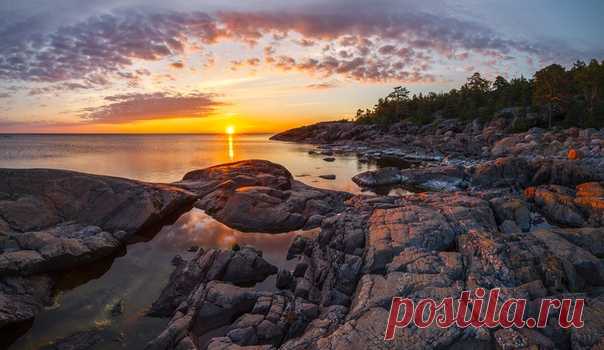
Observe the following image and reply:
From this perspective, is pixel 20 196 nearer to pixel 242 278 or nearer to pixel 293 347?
pixel 242 278

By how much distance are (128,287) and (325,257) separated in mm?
9313

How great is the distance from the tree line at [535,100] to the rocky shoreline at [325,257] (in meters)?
53.9

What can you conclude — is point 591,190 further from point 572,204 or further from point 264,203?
point 264,203

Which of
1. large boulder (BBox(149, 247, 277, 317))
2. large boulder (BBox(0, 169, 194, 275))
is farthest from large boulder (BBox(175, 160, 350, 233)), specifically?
large boulder (BBox(149, 247, 277, 317))

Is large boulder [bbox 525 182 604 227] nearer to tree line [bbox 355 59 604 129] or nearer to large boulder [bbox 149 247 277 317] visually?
large boulder [bbox 149 247 277 317]

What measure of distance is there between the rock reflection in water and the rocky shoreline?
2.44ft

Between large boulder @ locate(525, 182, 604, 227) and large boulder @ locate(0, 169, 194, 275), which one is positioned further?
large boulder @ locate(525, 182, 604, 227)

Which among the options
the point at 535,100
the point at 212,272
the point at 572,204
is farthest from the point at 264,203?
the point at 535,100

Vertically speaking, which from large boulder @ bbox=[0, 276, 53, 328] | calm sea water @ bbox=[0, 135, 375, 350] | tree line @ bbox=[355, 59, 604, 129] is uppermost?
tree line @ bbox=[355, 59, 604, 129]

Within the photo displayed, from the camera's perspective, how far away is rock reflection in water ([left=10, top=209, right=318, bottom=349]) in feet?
35.0

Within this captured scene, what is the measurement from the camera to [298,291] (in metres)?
12.0

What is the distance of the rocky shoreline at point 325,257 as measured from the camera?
29.3 feet

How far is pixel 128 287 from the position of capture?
45.7 ft

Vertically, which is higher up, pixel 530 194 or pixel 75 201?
pixel 75 201
